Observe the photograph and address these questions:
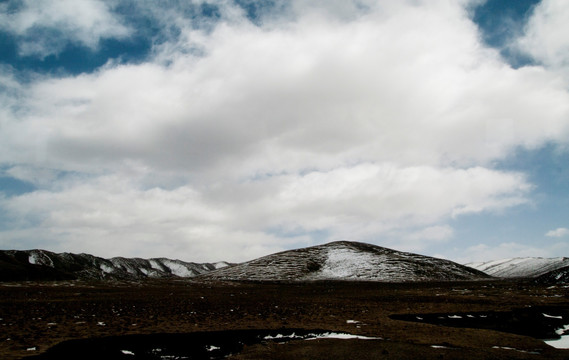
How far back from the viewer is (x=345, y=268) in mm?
124688

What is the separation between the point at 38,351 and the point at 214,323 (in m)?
10.1

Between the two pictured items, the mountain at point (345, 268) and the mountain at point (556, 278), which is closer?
the mountain at point (556, 278)

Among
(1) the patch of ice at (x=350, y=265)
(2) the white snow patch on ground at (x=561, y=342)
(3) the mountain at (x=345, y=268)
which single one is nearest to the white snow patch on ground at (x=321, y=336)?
(2) the white snow patch on ground at (x=561, y=342)

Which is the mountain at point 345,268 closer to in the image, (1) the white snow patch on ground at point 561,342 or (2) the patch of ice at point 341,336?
(1) the white snow patch on ground at point 561,342

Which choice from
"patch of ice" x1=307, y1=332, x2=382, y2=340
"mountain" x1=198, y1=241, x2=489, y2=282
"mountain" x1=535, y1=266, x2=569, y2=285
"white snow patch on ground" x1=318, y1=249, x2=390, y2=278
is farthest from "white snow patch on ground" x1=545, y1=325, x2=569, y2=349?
"white snow patch on ground" x1=318, y1=249, x2=390, y2=278

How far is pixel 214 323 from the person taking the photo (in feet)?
73.7

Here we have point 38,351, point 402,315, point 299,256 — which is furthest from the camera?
point 299,256

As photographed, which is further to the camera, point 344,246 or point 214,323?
point 344,246

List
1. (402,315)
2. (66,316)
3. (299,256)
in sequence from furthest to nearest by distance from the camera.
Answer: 1. (299,256)
2. (402,315)
3. (66,316)

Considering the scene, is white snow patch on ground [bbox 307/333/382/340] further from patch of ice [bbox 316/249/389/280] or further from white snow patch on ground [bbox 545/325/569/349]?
patch of ice [bbox 316/249/389/280]

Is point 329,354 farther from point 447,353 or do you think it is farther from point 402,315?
point 402,315

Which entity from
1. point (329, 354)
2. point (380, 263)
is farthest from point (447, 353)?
point (380, 263)

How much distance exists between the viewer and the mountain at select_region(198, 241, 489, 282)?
113438 mm

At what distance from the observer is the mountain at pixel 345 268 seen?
113m
